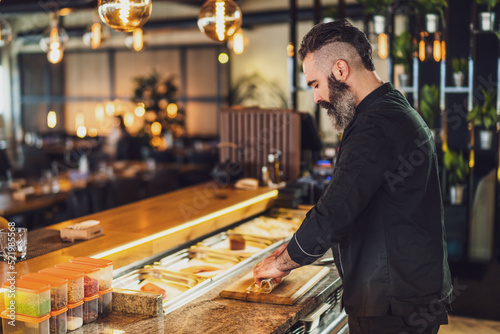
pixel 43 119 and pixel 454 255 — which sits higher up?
pixel 43 119

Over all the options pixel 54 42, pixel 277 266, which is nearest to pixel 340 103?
pixel 277 266

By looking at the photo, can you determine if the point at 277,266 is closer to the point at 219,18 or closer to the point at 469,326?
the point at 219,18

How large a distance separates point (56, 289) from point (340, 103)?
1173 millimetres

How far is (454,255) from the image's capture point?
5.31m

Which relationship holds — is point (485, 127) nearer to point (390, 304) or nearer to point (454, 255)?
point (454, 255)

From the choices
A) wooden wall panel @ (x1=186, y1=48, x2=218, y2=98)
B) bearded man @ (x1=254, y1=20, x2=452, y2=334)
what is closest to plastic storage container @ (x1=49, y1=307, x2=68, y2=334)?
bearded man @ (x1=254, y1=20, x2=452, y2=334)

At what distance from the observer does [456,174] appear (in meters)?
5.32

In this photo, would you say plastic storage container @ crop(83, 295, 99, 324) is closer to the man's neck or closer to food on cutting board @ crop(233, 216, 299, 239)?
the man's neck

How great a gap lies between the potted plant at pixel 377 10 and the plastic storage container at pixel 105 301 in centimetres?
425

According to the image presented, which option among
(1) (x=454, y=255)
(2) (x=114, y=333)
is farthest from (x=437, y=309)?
(1) (x=454, y=255)

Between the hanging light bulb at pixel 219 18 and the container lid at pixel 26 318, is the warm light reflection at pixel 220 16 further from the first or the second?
the container lid at pixel 26 318

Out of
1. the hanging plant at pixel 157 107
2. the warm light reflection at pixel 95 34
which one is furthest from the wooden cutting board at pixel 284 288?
the hanging plant at pixel 157 107

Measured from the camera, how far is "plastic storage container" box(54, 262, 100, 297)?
209 cm

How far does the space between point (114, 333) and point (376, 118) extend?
1172mm
